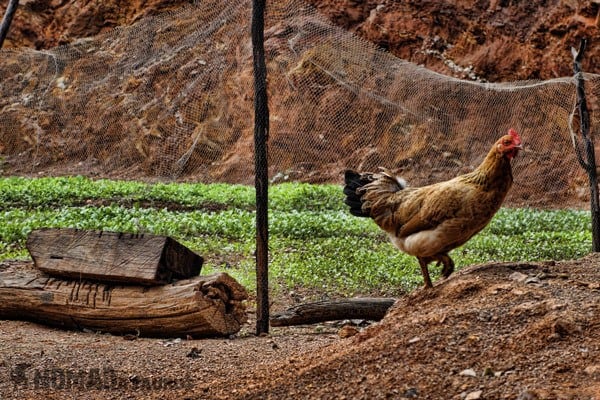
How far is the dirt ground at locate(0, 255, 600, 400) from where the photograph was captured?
3.66 meters

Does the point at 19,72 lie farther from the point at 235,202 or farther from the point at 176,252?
the point at 176,252

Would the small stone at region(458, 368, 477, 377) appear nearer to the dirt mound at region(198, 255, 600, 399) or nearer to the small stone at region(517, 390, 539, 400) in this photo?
the dirt mound at region(198, 255, 600, 399)

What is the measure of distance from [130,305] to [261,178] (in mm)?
1349

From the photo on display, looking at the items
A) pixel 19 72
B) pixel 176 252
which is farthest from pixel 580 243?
pixel 19 72

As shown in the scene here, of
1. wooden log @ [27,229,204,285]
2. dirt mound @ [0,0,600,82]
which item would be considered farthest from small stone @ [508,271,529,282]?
dirt mound @ [0,0,600,82]

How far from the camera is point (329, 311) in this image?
654 cm

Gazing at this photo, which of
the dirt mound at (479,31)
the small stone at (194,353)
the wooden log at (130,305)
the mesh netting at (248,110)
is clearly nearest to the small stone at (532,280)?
the small stone at (194,353)

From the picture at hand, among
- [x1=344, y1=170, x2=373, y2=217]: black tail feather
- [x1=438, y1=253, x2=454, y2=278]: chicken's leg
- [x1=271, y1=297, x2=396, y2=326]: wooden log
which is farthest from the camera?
[x1=271, y1=297, x2=396, y2=326]: wooden log

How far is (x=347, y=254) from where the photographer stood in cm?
988

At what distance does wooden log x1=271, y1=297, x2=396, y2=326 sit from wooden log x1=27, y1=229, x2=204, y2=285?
→ 80cm

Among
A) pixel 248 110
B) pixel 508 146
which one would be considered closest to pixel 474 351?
pixel 508 146

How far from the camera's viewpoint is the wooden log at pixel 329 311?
652 centimetres

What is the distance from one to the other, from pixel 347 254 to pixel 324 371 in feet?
18.8

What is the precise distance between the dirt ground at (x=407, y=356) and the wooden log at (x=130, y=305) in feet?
0.47
